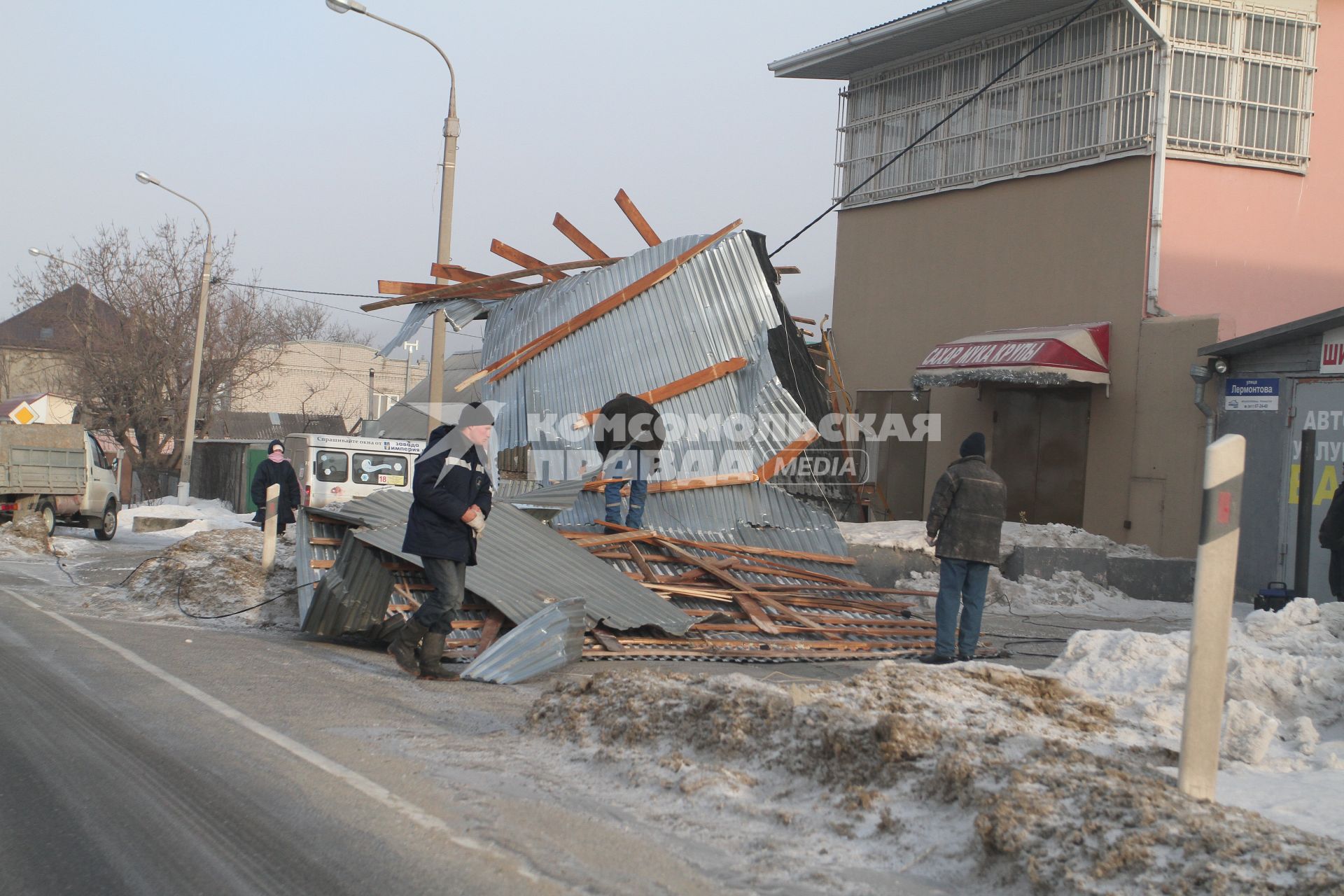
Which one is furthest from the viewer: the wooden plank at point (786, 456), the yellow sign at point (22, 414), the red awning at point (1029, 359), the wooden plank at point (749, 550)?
the yellow sign at point (22, 414)

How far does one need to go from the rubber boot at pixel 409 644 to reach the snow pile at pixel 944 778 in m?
1.69

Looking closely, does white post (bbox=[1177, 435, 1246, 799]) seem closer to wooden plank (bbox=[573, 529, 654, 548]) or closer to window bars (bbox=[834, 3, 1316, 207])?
wooden plank (bbox=[573, 529, 654, 548])

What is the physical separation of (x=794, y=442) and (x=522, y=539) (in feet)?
15.5

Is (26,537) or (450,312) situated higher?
(450,312)

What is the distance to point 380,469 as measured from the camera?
62.2ft

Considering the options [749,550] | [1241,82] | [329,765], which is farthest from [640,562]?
[1241,82]

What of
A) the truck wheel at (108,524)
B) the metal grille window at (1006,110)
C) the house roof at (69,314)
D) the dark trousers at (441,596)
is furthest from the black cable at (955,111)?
the house roof at (69,314)

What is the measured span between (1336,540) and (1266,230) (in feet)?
26.7

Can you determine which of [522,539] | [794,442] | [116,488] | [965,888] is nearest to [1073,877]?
[965,888]

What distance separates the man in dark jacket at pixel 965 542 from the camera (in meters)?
8.66

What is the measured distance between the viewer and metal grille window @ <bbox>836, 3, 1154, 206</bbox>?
674 inches

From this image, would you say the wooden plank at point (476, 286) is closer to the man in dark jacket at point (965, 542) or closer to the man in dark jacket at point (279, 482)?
the man in dark jacket at point (279, 482)

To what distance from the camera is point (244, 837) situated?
421cm

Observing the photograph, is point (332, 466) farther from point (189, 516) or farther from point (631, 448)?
point (631, 448)
